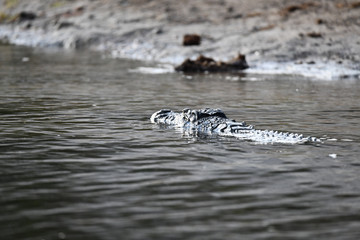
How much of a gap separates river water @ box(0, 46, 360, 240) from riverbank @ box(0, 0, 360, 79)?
22.7 feet

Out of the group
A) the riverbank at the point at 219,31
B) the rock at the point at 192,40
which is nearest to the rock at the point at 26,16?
the riverbank at the point at 219,31

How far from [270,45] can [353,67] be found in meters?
4.26

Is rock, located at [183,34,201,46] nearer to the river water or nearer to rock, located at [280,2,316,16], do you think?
rock, located at [280,2,316,16]

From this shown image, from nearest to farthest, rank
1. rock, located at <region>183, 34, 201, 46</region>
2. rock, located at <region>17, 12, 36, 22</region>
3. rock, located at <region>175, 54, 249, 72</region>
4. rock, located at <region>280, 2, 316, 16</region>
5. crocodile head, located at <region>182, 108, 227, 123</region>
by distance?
1. crocodile head, located at <region>182, 108, 227, 123</region>
2. rock, located at <region>175, 54, 249, 72</region>
3. rock, located at <region>183, 34, 201, 46</region>
4. rock, located at <region>280, 2, 316, 16</region>
5. rock, located at <region>17, 12, 36, 22</region>

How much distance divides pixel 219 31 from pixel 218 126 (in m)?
19.0

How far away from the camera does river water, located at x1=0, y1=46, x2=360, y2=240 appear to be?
604 cm

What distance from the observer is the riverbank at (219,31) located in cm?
2322

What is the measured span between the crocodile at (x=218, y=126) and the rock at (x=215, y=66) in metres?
10.6

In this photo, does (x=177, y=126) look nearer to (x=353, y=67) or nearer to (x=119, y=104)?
(x=119, y=104)

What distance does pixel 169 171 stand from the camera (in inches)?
323

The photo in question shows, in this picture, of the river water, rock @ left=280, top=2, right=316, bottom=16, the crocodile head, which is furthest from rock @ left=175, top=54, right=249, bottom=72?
the crocodile head

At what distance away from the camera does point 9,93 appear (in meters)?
16.9

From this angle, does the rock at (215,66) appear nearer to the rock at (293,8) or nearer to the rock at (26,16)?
the rock at (293,8)

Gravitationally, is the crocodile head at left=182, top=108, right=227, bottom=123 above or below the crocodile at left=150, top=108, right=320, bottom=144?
above
